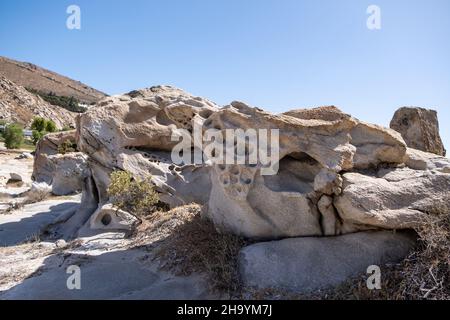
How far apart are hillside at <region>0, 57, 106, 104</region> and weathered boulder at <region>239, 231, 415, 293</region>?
69338 millimetres

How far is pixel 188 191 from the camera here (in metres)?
8.91

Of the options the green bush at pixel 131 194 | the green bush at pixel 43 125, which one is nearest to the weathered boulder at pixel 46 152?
the green bush at pixel 131 194

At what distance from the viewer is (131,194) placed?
759 cm

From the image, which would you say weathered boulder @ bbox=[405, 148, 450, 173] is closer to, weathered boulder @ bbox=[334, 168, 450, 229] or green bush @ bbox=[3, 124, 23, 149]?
weathered boulder @ bbox=[334, 168, 450, 229]

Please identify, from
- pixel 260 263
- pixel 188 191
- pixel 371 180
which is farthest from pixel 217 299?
pixel 188 191

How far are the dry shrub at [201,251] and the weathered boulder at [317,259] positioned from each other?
0.58ft

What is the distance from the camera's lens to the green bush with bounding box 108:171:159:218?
7398 mm

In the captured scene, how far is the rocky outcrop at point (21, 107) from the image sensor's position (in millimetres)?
50575

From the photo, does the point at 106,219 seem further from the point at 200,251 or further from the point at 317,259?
the point at 317,259

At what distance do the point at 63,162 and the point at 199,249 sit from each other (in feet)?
30.7

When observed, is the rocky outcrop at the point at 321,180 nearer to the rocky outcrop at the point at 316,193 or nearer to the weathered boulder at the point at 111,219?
the rocky outcrop at the point at 316,193

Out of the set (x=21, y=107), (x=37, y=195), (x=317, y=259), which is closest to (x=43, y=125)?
(x=21, y=107)

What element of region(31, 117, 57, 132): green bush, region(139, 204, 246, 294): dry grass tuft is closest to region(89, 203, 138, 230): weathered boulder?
region(139, 204, 246, 294): dry grass tuft
